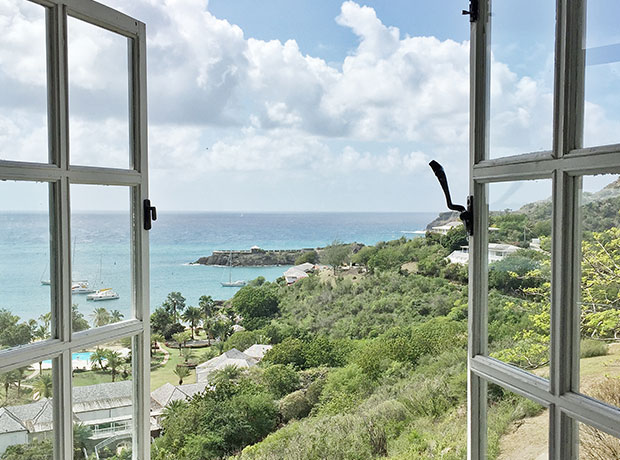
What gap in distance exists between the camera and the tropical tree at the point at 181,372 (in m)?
2.99

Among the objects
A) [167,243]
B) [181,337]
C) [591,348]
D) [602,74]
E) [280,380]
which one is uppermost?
[602,74]

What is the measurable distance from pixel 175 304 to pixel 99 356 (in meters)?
1.62

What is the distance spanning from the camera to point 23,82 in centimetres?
127

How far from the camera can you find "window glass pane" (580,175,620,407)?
38.8 inches

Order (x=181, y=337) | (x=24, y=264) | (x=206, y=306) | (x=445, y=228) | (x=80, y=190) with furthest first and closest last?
(x=445, y=228)
(x=206, y=306)
(x=181, y=337)
(x=80, y=190)
(x=24, y=264)

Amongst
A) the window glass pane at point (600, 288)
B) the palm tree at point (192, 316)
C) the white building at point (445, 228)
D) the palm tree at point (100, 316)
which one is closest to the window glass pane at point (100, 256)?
the palm tree at point (100, 316)

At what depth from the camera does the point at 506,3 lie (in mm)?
1292

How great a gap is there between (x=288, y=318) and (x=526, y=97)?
239cm

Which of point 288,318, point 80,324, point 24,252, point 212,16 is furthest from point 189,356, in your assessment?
point 212,16

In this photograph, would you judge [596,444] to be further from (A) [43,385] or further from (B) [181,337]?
(B) [181,337]

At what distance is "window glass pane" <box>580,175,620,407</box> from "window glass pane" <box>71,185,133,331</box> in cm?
119

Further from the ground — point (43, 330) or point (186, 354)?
point (43, 330)

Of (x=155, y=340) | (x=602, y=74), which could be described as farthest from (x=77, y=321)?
(x=155, y=340)

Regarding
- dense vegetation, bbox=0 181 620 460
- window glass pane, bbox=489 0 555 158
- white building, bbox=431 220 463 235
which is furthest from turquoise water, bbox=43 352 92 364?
white building, bbox=431 220 463 235
